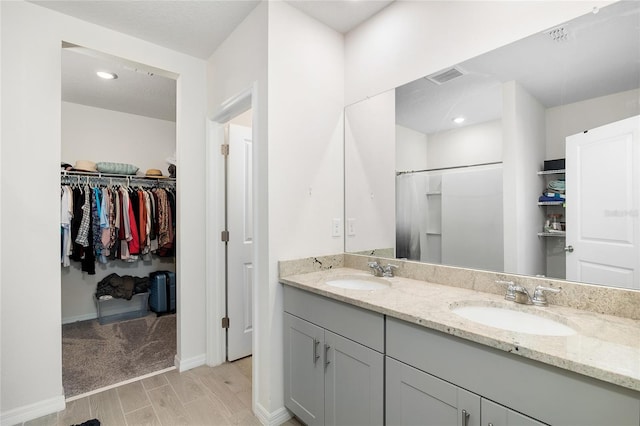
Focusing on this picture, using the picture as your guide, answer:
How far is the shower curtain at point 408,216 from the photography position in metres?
1.88

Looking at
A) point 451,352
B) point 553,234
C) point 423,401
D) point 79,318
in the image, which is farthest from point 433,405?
point 79,318

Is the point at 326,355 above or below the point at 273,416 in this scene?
above

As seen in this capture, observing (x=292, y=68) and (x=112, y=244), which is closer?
(x=292, y=68)

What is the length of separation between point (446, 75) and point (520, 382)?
151 cm

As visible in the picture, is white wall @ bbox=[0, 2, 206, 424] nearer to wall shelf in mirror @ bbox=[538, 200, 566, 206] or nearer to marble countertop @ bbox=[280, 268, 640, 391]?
marble countertop @ bbox=[280, 268, 640, 391]

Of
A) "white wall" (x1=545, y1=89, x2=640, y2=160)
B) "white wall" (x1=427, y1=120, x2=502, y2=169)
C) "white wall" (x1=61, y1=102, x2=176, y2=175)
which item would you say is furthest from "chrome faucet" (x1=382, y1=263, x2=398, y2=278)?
"white wall" (x1=61, y1=102, x2=176, y2=175)

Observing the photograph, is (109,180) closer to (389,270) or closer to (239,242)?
(239,242)

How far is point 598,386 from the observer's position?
793 mm

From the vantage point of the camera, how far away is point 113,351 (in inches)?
112

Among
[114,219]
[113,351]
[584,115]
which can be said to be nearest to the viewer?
[584,115]

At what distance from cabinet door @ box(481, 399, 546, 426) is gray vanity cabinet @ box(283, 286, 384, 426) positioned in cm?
42

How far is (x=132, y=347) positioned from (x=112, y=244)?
1.20 m

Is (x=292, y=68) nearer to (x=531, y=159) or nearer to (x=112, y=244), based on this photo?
(x=531, y=159)

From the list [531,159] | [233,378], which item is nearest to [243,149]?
[233,378]
